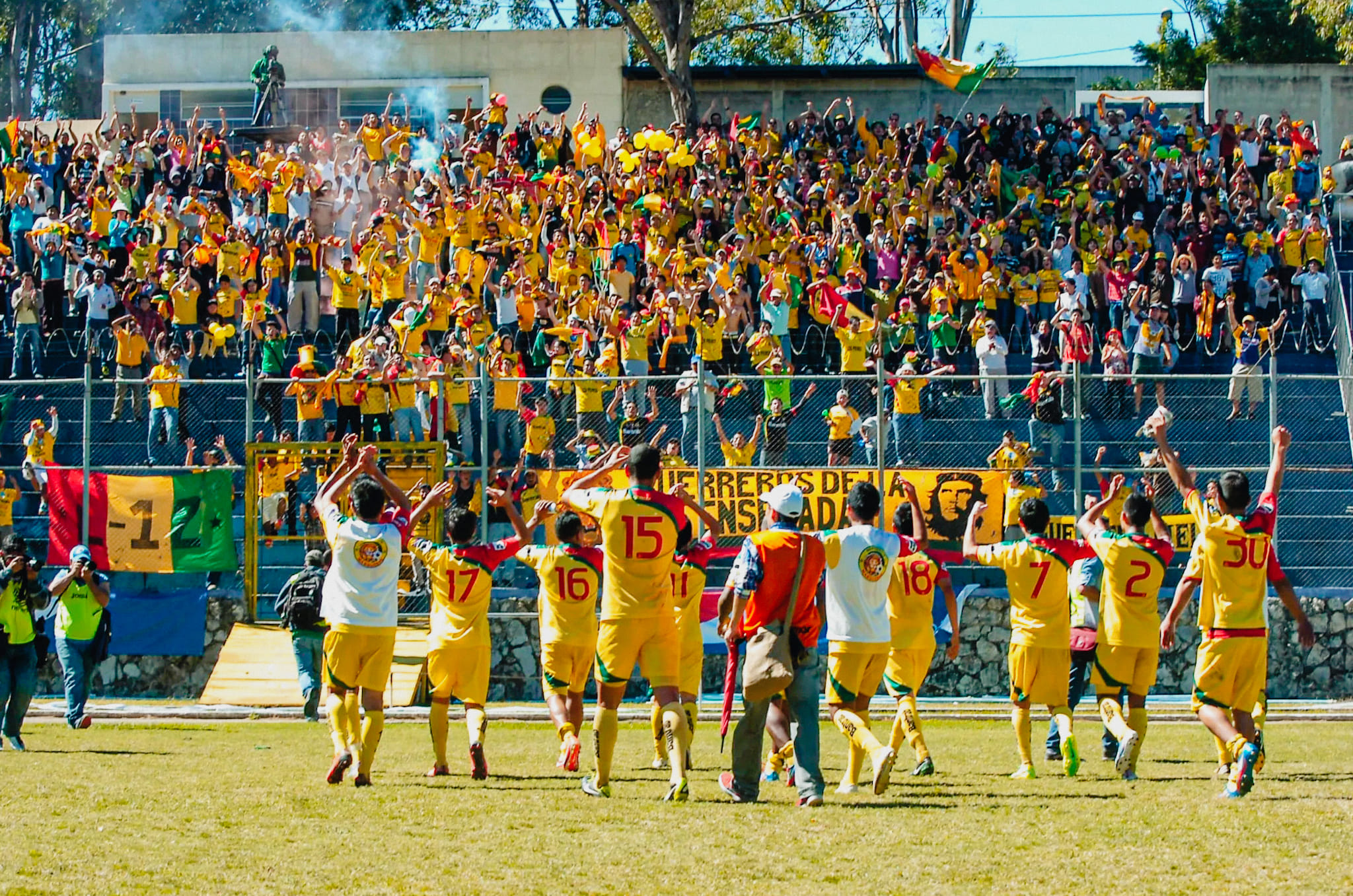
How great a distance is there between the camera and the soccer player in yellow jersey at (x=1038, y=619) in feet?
38.5

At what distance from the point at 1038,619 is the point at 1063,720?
68 centimetres

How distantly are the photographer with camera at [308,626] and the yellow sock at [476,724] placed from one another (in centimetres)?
481

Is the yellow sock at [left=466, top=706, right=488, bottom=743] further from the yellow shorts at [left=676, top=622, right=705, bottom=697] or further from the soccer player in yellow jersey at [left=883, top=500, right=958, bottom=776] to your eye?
the soccer player in yellow jersey at [left=883, top=500, right=958, bottom=776]

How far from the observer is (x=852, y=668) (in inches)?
408

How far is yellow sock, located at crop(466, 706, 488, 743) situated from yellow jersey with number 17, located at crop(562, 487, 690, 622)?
177 centimetres

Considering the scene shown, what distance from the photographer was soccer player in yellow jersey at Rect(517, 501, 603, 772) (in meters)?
11.6

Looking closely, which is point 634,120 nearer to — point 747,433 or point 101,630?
point 747,433

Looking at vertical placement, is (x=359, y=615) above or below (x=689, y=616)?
above

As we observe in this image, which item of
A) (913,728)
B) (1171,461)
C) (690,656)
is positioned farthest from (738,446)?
(1171,461)

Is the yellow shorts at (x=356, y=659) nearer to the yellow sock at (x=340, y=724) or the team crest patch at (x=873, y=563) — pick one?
the yellow sock at (x=340, y=724)

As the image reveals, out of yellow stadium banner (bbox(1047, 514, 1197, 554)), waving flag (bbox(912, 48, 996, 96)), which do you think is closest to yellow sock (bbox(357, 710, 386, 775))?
yellow stadium banner (bbox(1047, 514, 1197, 554))

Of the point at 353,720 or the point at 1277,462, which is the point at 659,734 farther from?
the point at 1277,462

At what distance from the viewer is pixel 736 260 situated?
25812 millimetres

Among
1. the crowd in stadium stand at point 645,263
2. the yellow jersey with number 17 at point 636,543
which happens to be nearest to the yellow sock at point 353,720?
the yellow jersey with number 17 at point 636,543
